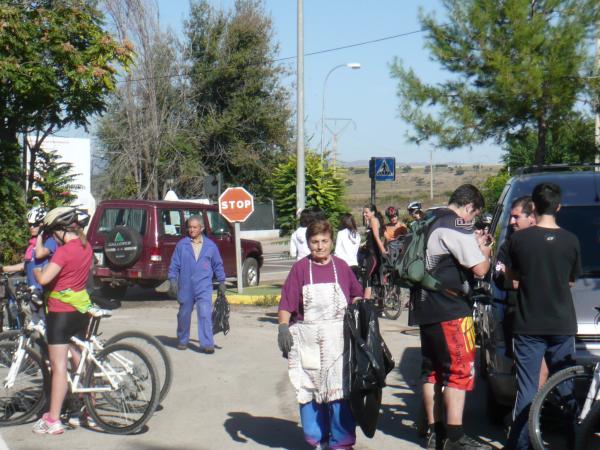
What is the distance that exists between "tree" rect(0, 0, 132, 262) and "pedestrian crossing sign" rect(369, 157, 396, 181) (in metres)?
6.64

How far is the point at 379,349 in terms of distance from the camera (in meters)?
6.27

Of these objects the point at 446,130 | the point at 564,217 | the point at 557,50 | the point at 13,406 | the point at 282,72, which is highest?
the point at 282,72

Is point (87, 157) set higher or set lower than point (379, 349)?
higher

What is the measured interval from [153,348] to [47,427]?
3.34 ft

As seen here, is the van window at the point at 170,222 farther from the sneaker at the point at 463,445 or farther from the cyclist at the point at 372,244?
the sneaker at the point at 463,445

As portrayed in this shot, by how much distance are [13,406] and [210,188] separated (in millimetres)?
13797

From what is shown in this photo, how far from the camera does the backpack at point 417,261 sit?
6.56 meters

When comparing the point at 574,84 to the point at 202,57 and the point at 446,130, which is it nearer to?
the point at 446,130

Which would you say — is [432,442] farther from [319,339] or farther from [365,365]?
[319,339]

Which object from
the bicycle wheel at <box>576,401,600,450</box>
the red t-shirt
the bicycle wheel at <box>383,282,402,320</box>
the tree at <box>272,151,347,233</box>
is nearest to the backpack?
the bicycle wheel at <box>576,401,600,450</box>

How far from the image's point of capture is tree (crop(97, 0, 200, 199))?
1583 inches

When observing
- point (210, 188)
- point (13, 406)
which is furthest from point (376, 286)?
point (13, 406)

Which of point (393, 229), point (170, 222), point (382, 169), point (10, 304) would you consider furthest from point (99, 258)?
point (10, 304)

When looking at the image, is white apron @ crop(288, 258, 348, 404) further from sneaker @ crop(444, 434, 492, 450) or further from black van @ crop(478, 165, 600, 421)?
black van @ crop(478, 165, 600, 421)
